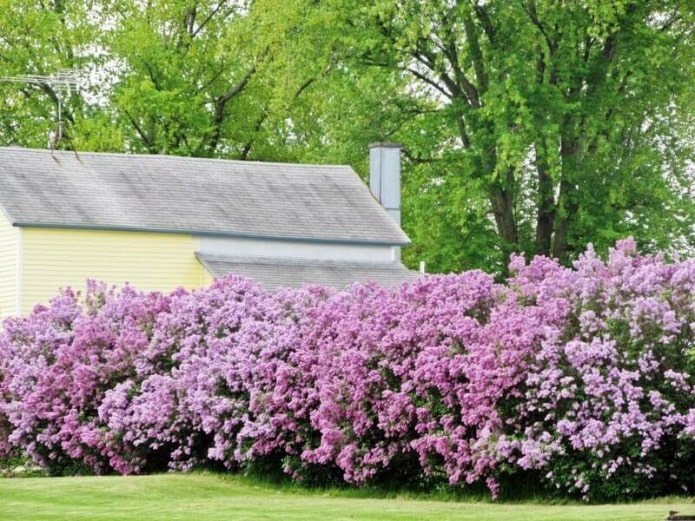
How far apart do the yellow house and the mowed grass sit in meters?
17.5

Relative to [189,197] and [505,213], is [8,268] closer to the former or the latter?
[189,197]

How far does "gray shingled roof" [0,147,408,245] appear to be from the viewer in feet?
121

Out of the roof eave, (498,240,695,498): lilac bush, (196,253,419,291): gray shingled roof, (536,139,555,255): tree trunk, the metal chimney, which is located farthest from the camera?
(536,139,555,255): tree trunk

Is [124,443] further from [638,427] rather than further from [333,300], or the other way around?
[638,427]

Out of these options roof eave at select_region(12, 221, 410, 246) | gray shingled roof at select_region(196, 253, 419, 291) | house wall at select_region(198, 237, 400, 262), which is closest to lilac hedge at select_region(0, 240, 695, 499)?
roof eave at select_region(12, 221, 410, 246)

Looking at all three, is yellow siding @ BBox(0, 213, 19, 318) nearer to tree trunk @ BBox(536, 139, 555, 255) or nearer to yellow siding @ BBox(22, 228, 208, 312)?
yellow siding @ BBox(22, 228, 208, 312)

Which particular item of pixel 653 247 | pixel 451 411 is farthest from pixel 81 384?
pixel 653 247

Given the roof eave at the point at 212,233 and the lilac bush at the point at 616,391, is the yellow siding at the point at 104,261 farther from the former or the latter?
the lilac bush at the point at 616,391

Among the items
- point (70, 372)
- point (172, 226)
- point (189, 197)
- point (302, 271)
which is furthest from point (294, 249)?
point (70, 372)

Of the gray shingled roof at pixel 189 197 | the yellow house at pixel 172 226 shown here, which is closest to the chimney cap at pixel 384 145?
the gray shingled roof at pixel 189 197

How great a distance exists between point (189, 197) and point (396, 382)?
828 inches

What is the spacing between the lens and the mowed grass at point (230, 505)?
1461 centimetres

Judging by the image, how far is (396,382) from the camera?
18.5 m

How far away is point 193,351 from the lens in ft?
69.9
